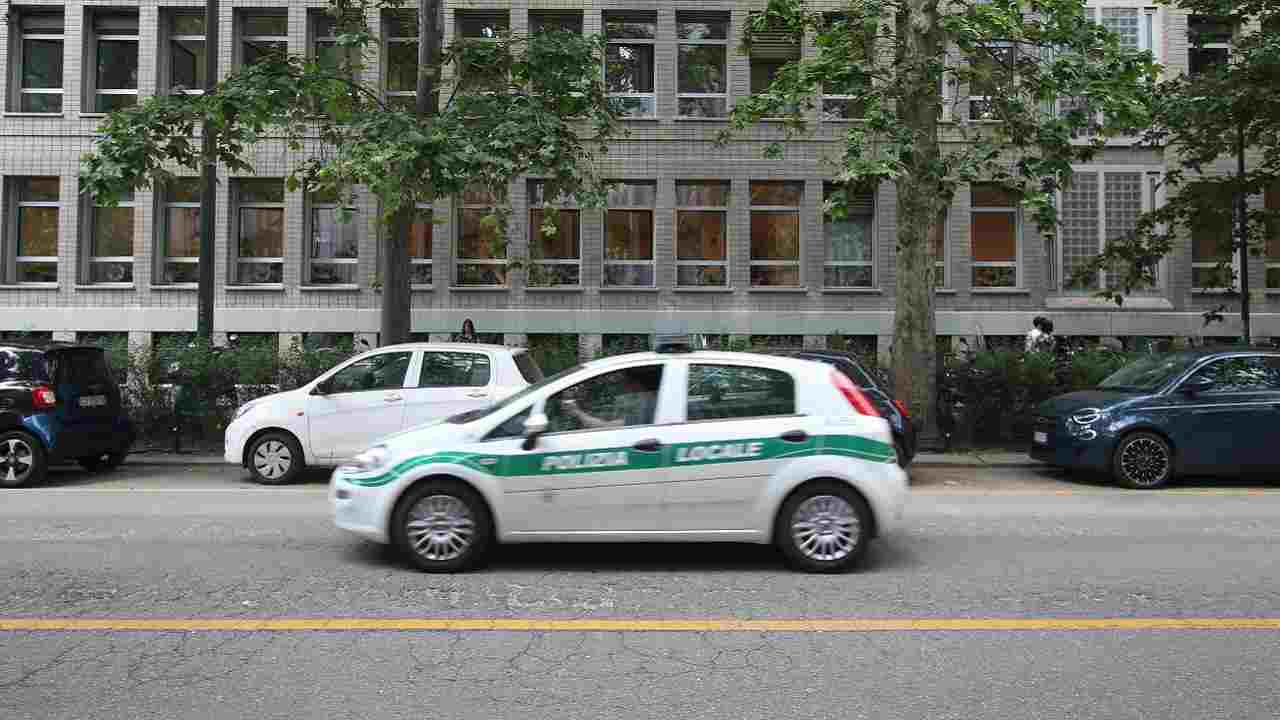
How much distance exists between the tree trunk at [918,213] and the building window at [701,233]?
379 inches

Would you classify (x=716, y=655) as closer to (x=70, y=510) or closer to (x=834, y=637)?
(x=834, y=637)

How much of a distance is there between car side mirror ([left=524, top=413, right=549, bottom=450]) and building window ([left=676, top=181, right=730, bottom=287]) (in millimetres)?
18057

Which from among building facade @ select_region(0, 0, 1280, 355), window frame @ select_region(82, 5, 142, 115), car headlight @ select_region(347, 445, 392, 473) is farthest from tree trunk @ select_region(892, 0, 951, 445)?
window frame @ select_region(82, 5, 142, 115)

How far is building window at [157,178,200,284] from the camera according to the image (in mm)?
25156

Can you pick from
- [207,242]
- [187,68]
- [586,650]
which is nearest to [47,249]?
[187,68]

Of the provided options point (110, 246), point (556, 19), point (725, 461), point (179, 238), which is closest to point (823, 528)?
point (725, 461)

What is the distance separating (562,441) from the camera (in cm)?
714

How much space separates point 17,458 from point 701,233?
16432 millimetres

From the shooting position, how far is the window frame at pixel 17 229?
→ 25047 mm

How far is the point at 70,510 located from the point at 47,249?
1834 centimetres

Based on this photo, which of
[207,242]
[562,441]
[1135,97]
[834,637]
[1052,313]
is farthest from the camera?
[1052,313]

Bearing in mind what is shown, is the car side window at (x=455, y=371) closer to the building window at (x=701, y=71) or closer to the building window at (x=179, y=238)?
the building window at (x=701, y=71)

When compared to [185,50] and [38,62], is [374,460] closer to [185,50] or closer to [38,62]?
[185,50]

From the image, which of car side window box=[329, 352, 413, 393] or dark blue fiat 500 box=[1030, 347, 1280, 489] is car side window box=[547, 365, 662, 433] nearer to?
car side window box=[329, 352, 413, 393]
